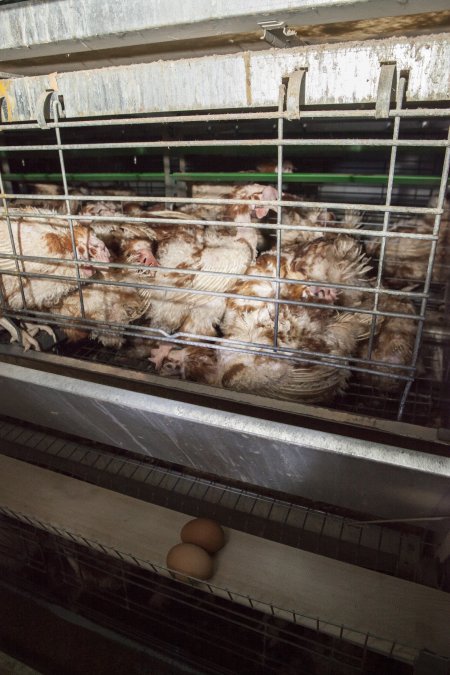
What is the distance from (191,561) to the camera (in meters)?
1.03

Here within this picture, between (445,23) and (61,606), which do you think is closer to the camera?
(445,23)

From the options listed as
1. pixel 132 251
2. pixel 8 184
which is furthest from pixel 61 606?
pixel 8 184

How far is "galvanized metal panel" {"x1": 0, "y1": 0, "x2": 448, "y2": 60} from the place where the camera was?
79cm

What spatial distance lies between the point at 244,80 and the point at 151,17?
0.22 metres

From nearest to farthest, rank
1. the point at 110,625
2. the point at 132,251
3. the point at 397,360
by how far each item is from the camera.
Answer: the point at 110,625
the point at 397,360
the point at 132,251

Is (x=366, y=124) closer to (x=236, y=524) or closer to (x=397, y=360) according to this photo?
(x=397, y=360)

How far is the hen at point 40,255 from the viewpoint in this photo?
64.7 inches

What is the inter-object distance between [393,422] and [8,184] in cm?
351

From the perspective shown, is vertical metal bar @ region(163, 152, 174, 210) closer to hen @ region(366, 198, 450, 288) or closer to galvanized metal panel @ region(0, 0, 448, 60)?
hen @ region(366, 198, 450, 288)

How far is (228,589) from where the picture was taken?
3.27ft

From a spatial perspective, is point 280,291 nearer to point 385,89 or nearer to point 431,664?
point 385,89

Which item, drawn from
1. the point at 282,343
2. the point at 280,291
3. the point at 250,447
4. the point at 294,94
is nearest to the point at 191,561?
the point at 250,447

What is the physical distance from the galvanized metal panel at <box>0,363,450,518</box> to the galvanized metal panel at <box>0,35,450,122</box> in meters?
0.66

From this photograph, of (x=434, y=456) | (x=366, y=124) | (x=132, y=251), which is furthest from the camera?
(x=366, y=124)
